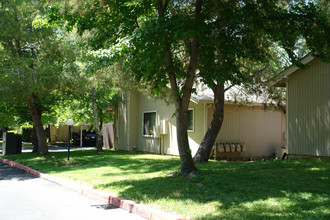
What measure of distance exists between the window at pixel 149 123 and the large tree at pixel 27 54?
20.0ft

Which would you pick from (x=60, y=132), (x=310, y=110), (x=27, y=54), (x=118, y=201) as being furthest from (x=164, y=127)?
(x=60, y=132)

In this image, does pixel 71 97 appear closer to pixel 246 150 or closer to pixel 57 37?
pixel 57 37

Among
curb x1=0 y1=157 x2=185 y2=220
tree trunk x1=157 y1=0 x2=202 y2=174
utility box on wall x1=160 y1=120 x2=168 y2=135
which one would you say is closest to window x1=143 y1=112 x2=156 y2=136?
utility box on wall x1=160 y1=120 x2=168 y2=135

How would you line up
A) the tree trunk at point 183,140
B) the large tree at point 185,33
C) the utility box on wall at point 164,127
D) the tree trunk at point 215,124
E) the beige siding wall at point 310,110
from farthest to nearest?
the utility box on wall at point 164,127 < the tree trunk at point 215,124 < the beige siding wall at point 310,110 < the tree trunk at point 183,140 < the large tree at point 185,33

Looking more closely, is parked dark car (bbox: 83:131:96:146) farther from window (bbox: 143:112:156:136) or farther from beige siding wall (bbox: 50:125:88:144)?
window (bbox: 143:112:156:136)

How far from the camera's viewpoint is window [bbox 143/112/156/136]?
66.1 ft

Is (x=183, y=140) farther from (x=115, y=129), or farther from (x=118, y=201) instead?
(x=115, y=129)

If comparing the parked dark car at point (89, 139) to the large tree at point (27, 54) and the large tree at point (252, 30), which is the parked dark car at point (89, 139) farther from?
the large tree at point (252, 30)

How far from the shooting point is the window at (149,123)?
20.2m

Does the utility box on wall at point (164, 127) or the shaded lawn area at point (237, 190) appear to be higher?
the utility box on wall at point (164, 127)

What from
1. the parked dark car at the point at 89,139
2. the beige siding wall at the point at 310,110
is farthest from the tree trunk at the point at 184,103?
the parked dark car at the point at 89,139

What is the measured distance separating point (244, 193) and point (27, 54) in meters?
14.8

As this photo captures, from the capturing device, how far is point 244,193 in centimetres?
718

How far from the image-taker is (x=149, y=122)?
20625 mm
